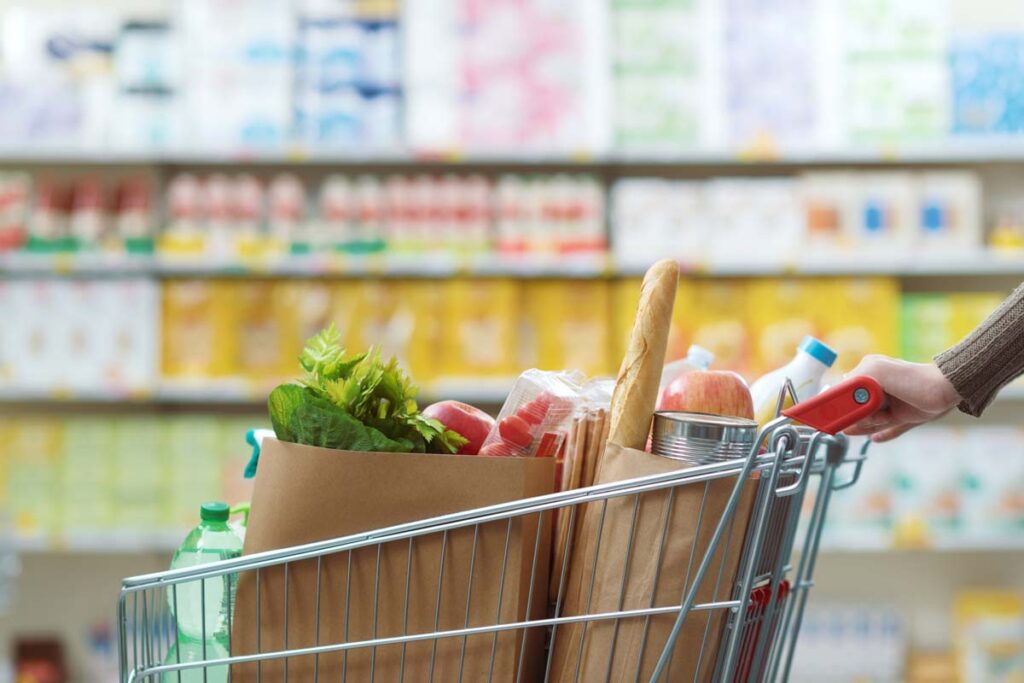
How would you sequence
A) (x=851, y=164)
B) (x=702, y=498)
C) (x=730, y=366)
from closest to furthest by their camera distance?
(x=702, y=498) < (x=730, y=366) < (x=851, y=164)

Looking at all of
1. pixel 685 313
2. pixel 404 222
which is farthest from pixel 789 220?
pixel 404 222

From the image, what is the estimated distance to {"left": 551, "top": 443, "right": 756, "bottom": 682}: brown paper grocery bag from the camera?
0.94m

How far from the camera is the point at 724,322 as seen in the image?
317cm

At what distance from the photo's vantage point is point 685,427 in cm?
97

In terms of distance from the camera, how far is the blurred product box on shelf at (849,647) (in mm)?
3240

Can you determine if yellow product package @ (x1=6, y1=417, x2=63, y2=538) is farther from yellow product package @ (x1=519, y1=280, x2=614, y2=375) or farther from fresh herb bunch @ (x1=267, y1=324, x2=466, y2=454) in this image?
fresh herb bunch @ (x1=267, y1=324, x2=466, y2=454)

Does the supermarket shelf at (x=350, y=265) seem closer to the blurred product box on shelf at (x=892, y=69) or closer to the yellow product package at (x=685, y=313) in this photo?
the yellow product package at (x=685, y=313)

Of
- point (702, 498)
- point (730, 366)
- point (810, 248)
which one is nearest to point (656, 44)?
point (810, 248)

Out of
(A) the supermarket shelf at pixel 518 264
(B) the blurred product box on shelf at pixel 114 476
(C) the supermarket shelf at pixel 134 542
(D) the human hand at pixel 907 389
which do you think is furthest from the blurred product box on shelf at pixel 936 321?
(D) the human hand at pixel 907 389

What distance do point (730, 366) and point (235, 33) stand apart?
69.9 inches

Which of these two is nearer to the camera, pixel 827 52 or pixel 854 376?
pixel 854 376

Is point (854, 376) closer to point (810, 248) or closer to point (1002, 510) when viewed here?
point (810, 248)

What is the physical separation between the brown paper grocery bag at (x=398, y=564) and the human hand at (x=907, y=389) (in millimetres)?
368

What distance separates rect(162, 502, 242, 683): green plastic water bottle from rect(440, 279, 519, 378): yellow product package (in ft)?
6.41
